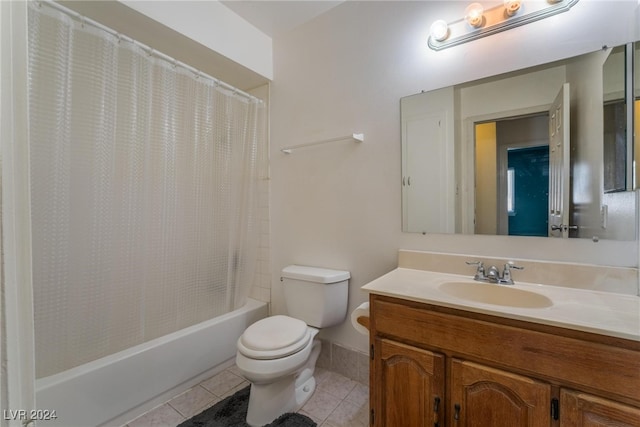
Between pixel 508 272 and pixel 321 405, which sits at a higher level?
pixel 508 272

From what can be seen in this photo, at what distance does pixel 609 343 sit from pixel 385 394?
78 cm

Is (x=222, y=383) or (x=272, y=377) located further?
(x=222, y=383)

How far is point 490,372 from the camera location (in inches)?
37.2

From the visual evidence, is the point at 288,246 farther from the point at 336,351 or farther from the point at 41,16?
the point at 41,16

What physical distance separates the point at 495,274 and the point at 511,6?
4.04ft

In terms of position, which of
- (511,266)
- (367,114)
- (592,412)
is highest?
(367,114)

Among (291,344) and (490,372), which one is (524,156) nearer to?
(490,372)

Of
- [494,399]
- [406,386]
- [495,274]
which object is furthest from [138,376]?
[495,274]

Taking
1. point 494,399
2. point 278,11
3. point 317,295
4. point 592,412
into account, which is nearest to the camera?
point 592,412

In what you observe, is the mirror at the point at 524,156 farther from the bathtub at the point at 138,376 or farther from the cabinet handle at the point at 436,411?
the bathtub at the point at 138,376

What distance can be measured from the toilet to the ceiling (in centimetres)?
175

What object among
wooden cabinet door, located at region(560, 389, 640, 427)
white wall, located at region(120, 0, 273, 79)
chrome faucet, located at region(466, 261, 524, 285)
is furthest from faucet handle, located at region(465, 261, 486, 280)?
white wall, located at region(120, 0, 273, 79)

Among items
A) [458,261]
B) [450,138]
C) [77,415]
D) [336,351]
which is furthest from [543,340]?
[77,415]

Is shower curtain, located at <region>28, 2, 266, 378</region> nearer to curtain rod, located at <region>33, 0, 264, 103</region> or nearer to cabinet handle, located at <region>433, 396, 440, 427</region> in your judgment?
curtain rod, located at <region>33, 0, 264, 103</region>
